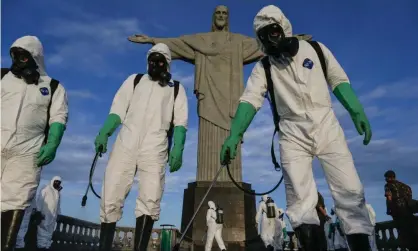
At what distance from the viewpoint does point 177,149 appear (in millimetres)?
3994

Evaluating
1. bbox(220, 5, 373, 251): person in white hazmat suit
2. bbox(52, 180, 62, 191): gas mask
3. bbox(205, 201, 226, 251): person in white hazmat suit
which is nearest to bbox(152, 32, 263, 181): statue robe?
bbox(205, 201, 226, 251): person in white hazmat suit

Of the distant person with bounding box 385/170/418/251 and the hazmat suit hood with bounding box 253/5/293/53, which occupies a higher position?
the hazmat suit hood with bounding box 253/5/293/53

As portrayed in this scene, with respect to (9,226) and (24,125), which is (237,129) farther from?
(9,226)

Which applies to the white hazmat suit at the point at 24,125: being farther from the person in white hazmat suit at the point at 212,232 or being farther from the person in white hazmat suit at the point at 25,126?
the person in white hazmat suit at the point at 212,232

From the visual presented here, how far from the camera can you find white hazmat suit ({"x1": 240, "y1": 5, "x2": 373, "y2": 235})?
111 inches

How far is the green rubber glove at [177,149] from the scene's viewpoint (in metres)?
3.93

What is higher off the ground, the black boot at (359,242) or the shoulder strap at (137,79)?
the shoulder strap at (137,79)

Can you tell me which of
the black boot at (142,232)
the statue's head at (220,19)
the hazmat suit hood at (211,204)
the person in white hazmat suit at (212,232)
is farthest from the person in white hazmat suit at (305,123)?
the statue's head at (220,19)

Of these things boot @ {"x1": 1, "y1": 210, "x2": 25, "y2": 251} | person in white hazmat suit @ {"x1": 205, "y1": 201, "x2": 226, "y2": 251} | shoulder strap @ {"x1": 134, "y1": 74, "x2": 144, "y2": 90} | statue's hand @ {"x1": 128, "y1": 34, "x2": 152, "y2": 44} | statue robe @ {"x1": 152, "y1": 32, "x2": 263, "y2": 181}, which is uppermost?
statue's hand @ {"x1": 128, "y1": 34, "x2": 152, "y2": 44}

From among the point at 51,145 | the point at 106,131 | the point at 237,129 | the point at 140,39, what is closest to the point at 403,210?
the point at 237,129

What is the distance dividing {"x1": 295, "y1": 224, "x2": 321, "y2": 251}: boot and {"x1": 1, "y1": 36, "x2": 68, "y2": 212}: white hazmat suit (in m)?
2.55

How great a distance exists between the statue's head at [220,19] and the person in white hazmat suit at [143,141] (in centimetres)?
828

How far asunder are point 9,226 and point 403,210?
6.27 meters

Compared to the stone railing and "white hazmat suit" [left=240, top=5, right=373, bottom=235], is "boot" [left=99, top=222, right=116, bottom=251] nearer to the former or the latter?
"white hazmat suit" [left=240, top=5, right=373, bottom=235]
